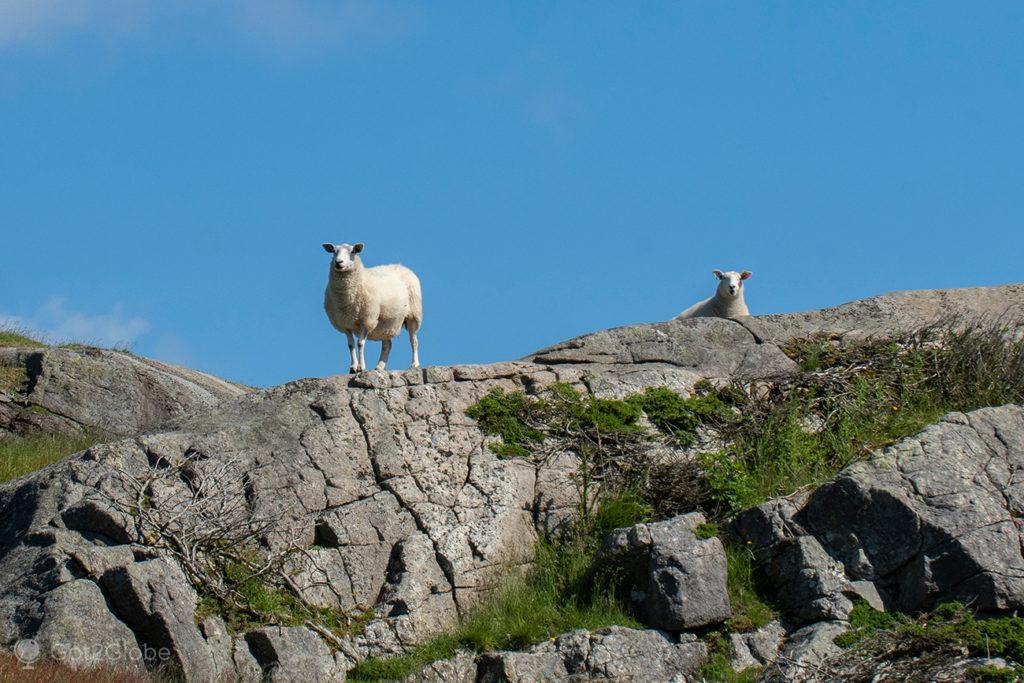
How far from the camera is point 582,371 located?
16.0 m

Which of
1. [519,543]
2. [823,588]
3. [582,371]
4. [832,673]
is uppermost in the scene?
[582,371]

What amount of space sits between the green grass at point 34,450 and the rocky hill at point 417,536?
5.51 meters

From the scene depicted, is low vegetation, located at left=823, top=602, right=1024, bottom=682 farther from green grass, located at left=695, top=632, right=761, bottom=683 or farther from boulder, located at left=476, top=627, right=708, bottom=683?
boulder, located at left=476, top=627, right=708, bottom=683

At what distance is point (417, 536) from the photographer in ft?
43.6

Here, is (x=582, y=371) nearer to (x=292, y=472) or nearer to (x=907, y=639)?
(x=292, y=472)

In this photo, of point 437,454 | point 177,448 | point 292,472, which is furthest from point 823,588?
point 177,448

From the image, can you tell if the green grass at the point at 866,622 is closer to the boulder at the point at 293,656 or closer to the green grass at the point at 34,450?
the boulder at the point at 293,656

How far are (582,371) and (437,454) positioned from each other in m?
2.52

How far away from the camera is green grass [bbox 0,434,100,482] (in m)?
19.0

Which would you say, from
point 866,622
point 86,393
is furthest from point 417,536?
point 86,393

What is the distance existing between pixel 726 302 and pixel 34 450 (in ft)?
38.9

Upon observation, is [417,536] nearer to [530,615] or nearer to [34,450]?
[530,615]

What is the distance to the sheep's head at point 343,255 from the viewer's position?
1825 cm

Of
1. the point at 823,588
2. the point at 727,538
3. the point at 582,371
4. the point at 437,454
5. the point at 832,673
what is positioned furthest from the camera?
the point at 582,371
